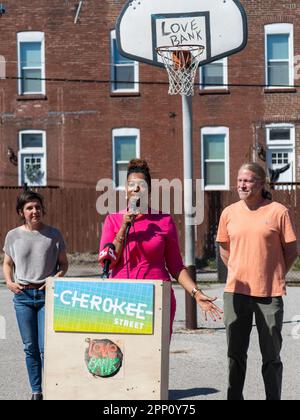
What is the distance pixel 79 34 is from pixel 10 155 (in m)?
4.65

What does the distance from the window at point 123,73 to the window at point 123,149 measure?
143 cm

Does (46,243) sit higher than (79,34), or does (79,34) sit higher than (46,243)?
(79,34)

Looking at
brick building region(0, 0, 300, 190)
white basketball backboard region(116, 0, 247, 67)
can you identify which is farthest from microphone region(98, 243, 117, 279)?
brick building region(0, 0, 300, 190)

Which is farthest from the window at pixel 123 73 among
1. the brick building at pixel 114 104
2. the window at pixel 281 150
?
the window at pixel 281 150

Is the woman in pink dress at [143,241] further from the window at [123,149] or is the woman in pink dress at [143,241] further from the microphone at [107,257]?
the window at [123,149]

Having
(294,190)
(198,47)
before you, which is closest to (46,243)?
(198,47)

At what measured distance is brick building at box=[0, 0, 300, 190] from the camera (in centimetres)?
3075

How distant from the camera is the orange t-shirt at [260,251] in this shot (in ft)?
24.7

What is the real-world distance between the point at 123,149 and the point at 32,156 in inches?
121
